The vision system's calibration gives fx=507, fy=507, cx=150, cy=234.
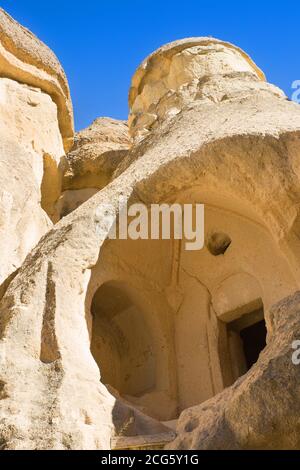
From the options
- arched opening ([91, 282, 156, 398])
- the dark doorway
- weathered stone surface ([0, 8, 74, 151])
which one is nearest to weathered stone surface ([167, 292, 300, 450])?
arched opening ([91, 282, 156, 398])

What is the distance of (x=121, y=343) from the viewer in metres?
6.50

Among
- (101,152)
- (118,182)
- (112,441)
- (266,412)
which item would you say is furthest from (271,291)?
(101,152)

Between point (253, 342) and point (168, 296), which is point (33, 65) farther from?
point (253, 342)

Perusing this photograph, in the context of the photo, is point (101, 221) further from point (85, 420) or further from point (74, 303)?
point (85, 420)

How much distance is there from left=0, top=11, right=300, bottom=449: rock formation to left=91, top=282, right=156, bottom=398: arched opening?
0.06ft

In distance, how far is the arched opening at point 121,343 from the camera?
608cm

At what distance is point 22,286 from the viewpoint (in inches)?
181

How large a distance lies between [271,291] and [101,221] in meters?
1.89

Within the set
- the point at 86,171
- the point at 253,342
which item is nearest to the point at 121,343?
the point at 253,342

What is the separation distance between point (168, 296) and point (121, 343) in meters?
0.87

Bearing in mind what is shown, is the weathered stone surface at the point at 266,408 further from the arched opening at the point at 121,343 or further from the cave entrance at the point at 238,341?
the arched opening at the point at 121,343

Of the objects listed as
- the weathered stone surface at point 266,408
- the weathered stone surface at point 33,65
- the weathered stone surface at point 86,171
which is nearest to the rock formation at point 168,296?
the weathered stone surface at point 266,408

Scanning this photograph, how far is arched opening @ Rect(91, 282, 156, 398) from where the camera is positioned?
6078mm

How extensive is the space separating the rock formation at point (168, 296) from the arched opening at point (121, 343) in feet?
0.06
